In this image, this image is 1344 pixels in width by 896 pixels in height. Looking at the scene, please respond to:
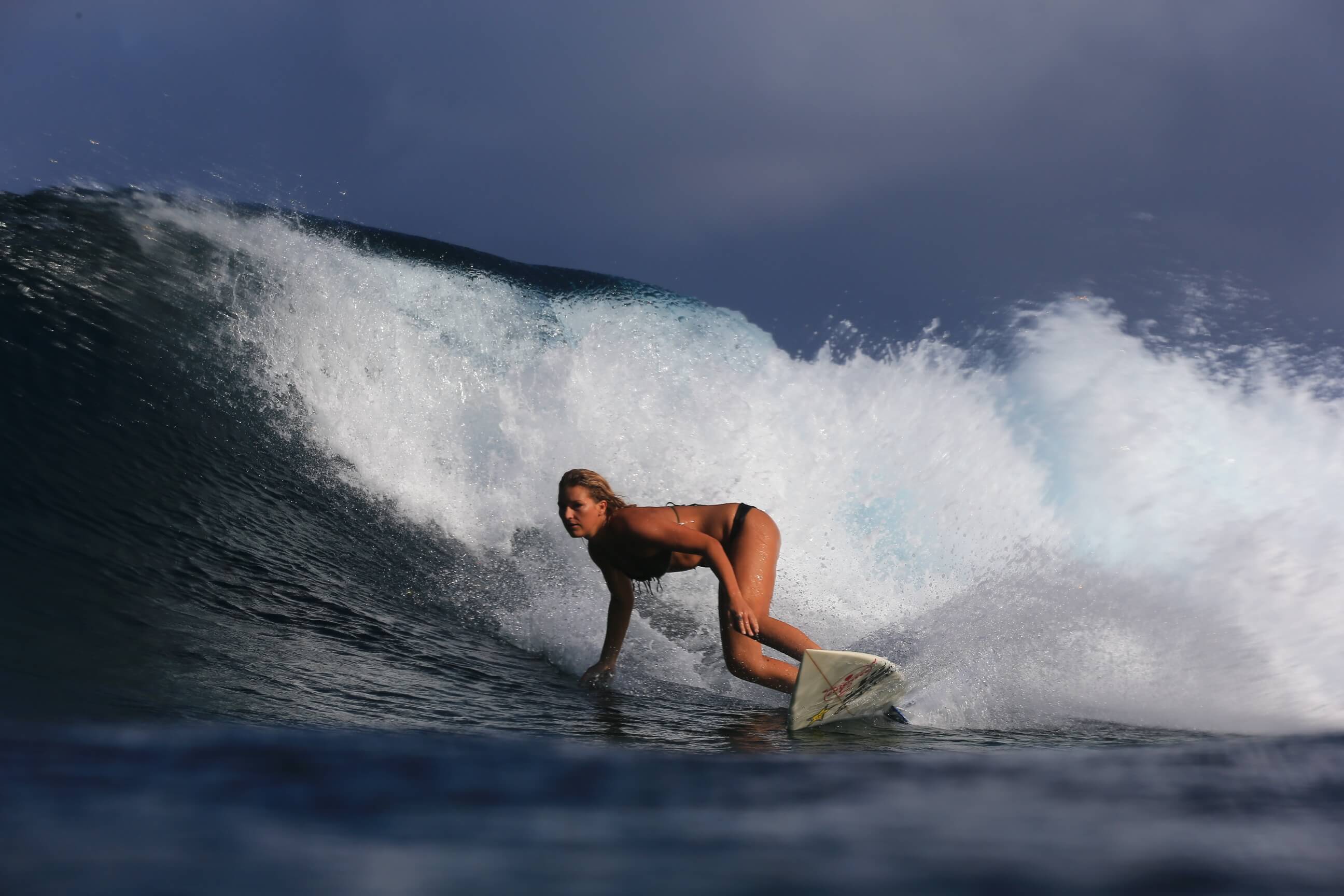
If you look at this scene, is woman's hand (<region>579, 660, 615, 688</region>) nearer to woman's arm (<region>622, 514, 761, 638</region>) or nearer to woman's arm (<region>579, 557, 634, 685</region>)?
woman's arm (<region>579, 557, 634, 685</region>)

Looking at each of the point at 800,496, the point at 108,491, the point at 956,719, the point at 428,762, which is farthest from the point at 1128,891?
the point at 800,496

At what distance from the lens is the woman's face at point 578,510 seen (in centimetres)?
393

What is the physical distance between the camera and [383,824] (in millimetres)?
1499

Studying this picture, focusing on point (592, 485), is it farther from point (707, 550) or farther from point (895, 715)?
point (895, 715)

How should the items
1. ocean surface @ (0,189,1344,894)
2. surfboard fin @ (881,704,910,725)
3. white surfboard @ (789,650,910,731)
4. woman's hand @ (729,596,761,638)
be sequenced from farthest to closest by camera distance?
woman's hand @ (729,596,761,638) → surfboard fin @ (881,704,910,725) → white surfboard @ (789,650,910,731) → ocean surface @ (0,189,1344,894)

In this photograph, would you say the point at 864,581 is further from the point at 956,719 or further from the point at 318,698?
the point at 318,698

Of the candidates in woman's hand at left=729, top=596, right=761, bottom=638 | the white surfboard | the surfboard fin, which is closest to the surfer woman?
woman's hand at left=729, top=596, right=761, bottom=638

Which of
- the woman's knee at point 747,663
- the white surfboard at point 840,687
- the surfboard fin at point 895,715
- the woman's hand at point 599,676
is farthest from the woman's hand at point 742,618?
the woman's hand at point 599,676

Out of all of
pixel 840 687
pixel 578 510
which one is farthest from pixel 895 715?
pixel 578 510

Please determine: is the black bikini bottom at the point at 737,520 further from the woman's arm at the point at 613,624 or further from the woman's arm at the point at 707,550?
the woman's arm at the point at 613,624

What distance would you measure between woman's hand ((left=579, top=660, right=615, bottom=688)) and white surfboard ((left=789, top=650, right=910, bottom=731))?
3.57ft

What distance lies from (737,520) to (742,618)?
1.97 feet

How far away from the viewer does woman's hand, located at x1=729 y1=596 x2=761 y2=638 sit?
376cm

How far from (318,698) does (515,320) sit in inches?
334
